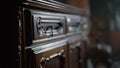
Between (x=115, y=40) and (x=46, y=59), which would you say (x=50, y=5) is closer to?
(x=46, y=59)

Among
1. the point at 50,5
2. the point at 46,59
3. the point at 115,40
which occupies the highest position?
the point at 50,5

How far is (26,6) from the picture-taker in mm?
683

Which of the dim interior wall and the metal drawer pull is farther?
the dim interior wall

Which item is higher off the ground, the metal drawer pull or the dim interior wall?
the metal drawer pull

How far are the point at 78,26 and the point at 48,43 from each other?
2.09 ft

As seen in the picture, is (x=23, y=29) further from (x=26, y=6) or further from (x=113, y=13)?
(x=113, y=13)

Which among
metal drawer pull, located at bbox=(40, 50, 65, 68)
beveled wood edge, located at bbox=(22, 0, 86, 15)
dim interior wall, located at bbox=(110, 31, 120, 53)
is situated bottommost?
dim interior wall, located at bbox=(110, 31, 120, 53)

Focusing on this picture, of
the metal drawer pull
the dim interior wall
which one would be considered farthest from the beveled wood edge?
the dim interior wall

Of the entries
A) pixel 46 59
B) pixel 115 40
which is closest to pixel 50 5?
pixel 46 59

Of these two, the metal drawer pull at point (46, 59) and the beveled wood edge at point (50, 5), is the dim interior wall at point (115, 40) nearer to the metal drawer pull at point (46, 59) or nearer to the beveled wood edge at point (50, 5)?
the beveled wood edge at point (50, 5)

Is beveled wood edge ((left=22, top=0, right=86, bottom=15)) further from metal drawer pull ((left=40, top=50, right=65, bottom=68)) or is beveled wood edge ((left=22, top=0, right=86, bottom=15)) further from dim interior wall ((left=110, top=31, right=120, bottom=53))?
dim interior wall ((left=110, top=31, right=120, bottom=53))

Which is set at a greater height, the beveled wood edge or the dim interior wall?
the beveled wood edge

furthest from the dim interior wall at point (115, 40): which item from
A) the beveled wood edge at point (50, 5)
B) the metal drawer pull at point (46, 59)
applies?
the metal drawer pull at point (46, 59)

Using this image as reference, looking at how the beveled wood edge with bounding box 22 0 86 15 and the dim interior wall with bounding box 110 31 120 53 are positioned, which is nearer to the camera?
the beveled wood edge with bounding box 22 0 86 15
